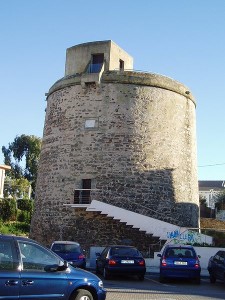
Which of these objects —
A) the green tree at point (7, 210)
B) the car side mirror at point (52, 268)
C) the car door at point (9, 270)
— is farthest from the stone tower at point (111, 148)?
the car door at point (9, 270)

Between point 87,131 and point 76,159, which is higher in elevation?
point 87,131

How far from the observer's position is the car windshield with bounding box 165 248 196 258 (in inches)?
571

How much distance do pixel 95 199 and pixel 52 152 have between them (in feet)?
14.5

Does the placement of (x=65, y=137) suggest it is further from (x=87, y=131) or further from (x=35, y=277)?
(x=35, y=277)

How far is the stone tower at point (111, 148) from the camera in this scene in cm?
2466

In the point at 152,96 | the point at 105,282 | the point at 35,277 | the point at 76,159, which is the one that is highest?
the point at 152,96

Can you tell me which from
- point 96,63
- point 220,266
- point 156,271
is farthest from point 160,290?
point 96,63

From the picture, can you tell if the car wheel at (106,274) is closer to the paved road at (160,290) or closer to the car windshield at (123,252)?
the paved road at (160,290)

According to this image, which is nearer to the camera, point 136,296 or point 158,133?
point 136,296

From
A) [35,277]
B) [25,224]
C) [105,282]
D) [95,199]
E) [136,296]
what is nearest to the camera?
[35,277]

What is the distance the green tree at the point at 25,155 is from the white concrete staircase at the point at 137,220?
36424 mm

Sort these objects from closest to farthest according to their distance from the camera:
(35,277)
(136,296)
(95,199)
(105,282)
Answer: (35,277), (136,296), (105,282), (95,199)

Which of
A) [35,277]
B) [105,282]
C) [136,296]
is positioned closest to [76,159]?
[105,282]

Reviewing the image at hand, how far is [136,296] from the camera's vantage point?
10875 mm
